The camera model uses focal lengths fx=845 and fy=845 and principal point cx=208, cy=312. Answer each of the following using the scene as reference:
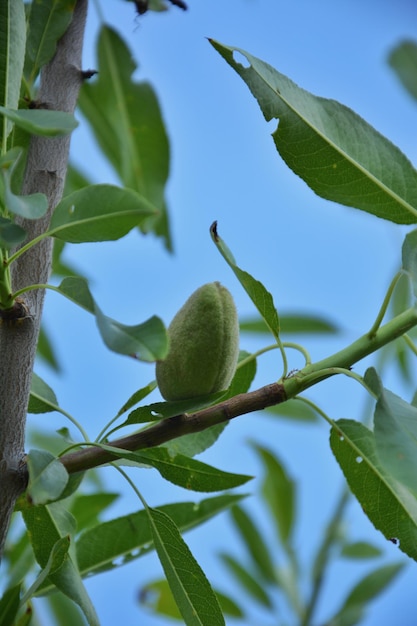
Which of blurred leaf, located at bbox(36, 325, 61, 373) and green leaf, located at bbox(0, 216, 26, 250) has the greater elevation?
blurred leaf, located at bbox(36, 325, 61, 373)

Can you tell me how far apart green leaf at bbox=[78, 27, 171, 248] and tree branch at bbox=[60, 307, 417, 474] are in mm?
747

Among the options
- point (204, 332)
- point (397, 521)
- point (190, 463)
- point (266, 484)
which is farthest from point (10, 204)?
point (266, 484)

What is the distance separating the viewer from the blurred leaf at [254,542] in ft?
5.94

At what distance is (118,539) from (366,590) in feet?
2.58

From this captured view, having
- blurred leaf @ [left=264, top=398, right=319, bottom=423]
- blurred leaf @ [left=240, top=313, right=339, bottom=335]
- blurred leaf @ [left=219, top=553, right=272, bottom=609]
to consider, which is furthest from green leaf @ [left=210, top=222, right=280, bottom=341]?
blurred leaf @ [left=219, top=553, right=272, bottom=609]

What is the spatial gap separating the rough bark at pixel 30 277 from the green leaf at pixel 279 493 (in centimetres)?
93

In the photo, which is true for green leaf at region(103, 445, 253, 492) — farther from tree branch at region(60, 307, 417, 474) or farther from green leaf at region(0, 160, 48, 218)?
green leaf at region(0, 160, 48, 218)

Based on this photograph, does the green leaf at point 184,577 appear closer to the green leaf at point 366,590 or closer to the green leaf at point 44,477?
the green leaf at point 44,477

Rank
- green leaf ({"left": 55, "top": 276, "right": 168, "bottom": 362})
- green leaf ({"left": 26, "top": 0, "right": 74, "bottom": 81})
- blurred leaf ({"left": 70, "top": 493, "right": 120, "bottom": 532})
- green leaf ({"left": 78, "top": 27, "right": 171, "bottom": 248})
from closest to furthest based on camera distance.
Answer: green leaf ({"left": 55, "top": 276, "right": 168, "bottom": 362}), green leaf ({"left": 26, "top": 0, "right": 74, "bottom": 81}), blurred leaf ({"left": 70, "top": 493, "right": 120, "bottom": 532}), green leaf ({"left": 78, "top": 27, "right": 171, "bottom": 248})

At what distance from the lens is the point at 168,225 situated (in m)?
1.61

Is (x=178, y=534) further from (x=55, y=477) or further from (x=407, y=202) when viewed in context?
(x=407, y=202)

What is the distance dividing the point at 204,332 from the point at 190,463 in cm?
18

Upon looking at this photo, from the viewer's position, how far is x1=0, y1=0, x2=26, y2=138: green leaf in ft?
2.83

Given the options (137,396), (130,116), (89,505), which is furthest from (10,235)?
(130,116)
